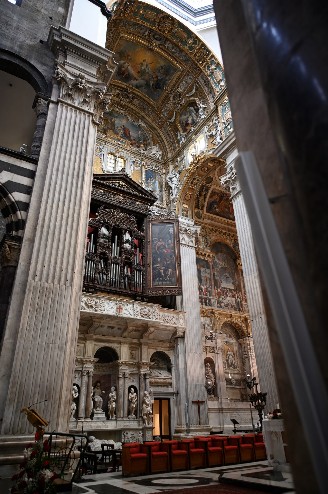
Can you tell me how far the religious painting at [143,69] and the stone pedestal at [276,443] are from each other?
17942mm

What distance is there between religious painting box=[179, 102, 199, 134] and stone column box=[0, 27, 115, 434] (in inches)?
371

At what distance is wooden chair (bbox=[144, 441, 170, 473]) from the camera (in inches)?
279

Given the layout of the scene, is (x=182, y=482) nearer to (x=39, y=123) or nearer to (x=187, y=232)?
(x=39, y=123)

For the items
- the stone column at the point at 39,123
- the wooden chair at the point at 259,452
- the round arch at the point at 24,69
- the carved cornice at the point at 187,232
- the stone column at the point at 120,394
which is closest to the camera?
the stone column at the point at 39,123

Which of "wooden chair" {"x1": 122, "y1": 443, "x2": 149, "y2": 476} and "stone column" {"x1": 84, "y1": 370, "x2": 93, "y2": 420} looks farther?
"stone column" {"x1": 84, "y1": 370, "x2": 93, "y2": 420}

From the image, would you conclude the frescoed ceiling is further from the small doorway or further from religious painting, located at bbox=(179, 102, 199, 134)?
the small doorway

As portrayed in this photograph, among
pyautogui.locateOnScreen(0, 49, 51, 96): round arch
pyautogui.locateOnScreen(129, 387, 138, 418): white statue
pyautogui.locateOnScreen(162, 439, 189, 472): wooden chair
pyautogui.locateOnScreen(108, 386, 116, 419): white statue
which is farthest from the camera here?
pyautogui.locateOnScreen(129, 387, 138, 418): white statue

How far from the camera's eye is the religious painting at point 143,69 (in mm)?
17828

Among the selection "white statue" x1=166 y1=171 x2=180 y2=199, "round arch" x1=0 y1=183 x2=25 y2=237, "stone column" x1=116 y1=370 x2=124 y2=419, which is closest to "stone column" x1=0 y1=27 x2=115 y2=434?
"round arch" x1=0 y1=183 x2=25 y2=237

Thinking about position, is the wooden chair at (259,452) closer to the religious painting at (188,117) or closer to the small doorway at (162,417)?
the small doorway at (162,417)

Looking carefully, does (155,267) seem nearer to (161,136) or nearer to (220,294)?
(220,294)

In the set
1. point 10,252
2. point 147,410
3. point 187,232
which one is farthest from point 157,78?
point 147,410

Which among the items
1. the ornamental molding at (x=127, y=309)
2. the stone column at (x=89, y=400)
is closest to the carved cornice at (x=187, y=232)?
the ornamental molding at (x=127, y=309)

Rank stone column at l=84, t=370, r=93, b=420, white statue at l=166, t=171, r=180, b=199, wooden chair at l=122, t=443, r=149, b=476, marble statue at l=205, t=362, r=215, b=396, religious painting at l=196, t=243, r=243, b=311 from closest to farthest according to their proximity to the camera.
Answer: wooden chair at l=122, t=443, r=149, b=476 → stone column at l=84, t=370, r=93, b=420 → marble statue at l=205, t=362, r=215, b=396 → religious painting at l=196, t=243, r=243, b=311 → white statue at l=166, t=171, r=180, b=199
